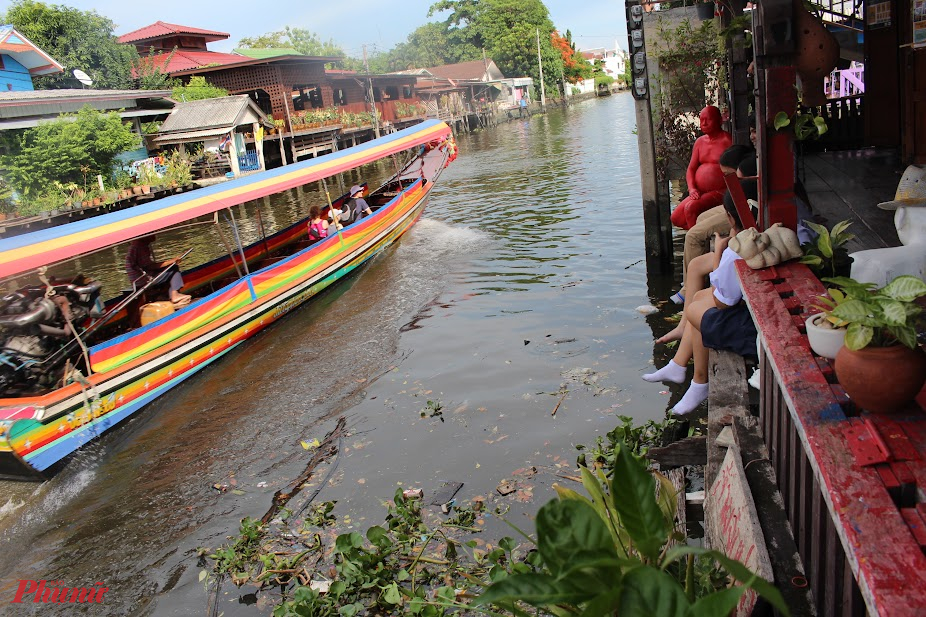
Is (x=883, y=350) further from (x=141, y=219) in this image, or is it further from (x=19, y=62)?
(x=19, y=62)

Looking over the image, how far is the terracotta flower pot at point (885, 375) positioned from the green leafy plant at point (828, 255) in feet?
5.82

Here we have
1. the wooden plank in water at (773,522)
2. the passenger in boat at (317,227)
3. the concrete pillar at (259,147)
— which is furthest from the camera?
the concrete pillar at (259,147)

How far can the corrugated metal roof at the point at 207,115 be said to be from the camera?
27031 mm

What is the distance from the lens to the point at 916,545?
5.63 ft

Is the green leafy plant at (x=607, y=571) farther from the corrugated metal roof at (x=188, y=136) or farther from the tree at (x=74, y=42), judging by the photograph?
the tree at (x=74, y=42)

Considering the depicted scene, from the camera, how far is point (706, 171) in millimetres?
7539

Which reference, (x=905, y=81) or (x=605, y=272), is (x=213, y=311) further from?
(x=905, y=81)

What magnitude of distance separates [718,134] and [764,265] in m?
3.93

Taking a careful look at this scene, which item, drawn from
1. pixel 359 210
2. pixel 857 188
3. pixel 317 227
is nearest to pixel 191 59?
pixel 359 210

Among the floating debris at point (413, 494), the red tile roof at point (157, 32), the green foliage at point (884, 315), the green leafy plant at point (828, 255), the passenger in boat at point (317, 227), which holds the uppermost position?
the red tile roof at point (157, 32)

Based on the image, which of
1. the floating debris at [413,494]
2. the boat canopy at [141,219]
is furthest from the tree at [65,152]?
the floating debris at [413,494]

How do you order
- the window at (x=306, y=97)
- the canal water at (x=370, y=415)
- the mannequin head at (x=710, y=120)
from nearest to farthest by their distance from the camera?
the canal water at (x=370, y=415) < the mannequin head at (x=710, y=120) < the window at (x=306, y=97)

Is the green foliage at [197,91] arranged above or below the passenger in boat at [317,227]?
above

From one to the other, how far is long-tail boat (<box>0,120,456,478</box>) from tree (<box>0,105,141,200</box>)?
1297cm
